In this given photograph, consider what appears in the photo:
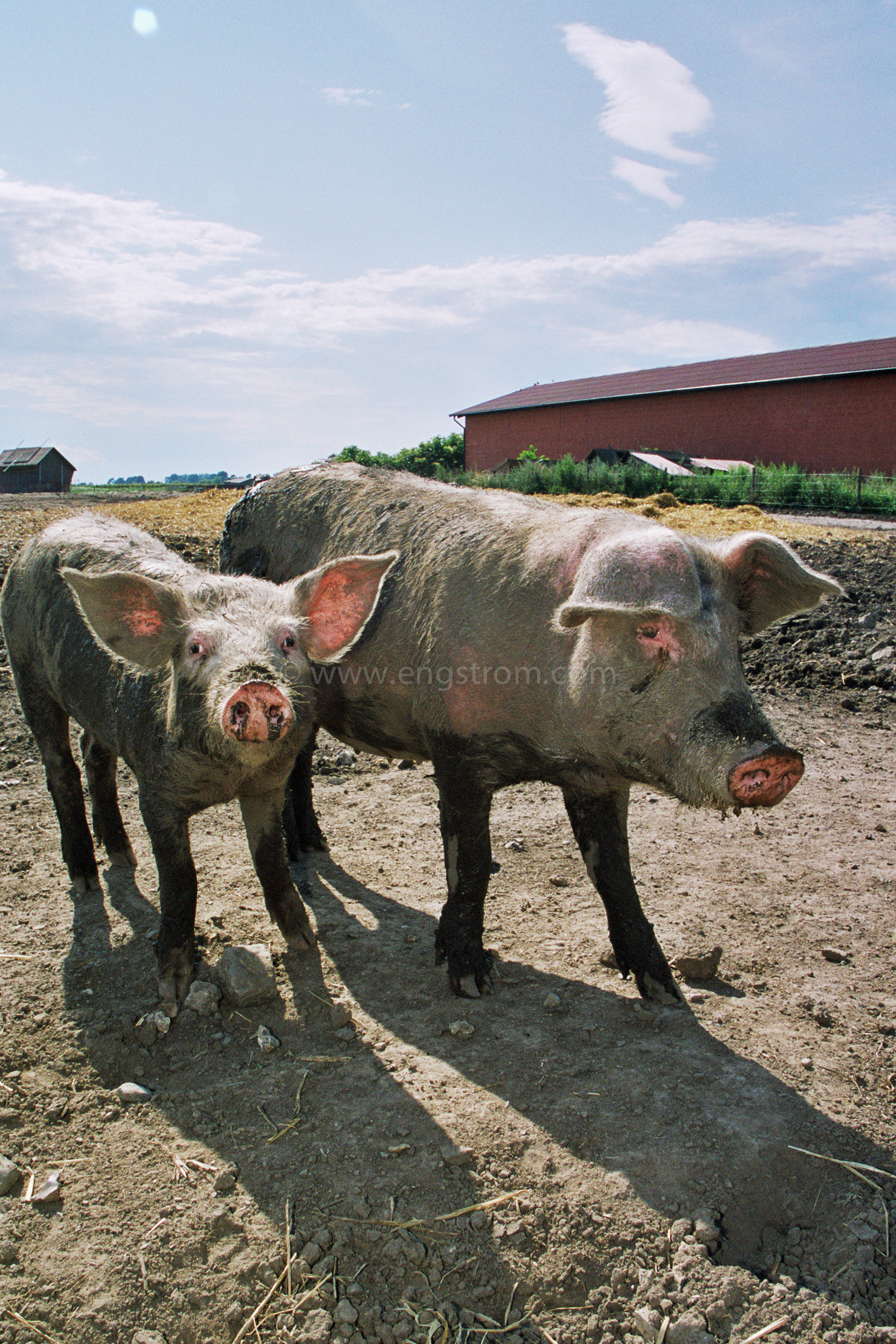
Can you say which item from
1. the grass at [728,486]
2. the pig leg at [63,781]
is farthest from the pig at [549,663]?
the grass at [728,486]

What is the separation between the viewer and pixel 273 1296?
7.83ft

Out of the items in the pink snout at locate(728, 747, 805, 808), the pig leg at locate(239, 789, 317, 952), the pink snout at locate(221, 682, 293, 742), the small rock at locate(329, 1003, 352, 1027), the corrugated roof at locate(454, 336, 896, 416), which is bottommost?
the small rock at locate(329, 1003, 352, 1027)

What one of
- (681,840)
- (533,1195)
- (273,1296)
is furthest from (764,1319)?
(681,840)

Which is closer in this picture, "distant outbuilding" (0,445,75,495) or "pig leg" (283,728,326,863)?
"pig leg" (283,728,326,863)

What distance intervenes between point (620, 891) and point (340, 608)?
5.52 ft

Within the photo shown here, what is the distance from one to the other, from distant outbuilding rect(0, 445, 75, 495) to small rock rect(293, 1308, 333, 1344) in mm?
33969

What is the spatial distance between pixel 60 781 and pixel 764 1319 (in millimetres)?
3944

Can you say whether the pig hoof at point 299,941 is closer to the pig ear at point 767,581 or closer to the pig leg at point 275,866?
the pig leg at point 275,866

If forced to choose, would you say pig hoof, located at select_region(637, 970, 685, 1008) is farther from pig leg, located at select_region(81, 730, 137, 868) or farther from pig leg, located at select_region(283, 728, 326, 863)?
pig leg, located at select_region(81, 730, 137, 868)

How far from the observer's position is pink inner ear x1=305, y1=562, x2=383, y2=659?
376 centimetres

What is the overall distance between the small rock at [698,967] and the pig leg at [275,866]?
165 centimetres

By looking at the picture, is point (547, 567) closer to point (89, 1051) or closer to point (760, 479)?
point (89, 1051)

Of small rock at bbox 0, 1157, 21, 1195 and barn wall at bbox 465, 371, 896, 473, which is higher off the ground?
barn wall at bbox 465, 371, 896, 473

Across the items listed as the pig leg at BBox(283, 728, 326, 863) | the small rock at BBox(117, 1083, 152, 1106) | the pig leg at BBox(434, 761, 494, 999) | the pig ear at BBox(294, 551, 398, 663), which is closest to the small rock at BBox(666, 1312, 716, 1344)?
the pig leg at BBox(434, 761, 494, 999)
